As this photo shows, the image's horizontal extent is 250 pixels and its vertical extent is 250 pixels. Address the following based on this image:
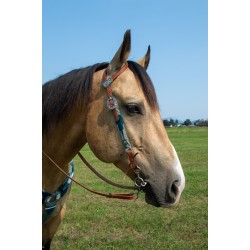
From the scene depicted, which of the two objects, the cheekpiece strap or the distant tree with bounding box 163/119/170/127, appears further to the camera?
the cheekpiece strap

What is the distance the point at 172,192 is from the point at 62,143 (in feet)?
3.00

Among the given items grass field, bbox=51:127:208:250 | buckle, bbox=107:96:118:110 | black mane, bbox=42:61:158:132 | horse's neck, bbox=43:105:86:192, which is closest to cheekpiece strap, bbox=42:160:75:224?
horse's neck, bbox=43:105:86:192

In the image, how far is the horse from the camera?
6.60ft

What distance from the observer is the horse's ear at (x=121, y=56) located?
1.98m

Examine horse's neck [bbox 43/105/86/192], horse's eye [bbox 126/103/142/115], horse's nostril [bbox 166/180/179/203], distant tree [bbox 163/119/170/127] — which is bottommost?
horse's nostril [bbox 166/180/179/203]

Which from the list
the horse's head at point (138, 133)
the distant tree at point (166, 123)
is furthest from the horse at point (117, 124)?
the distant tree at point (166, 123)

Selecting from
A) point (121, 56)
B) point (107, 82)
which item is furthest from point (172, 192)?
point (121, 56)

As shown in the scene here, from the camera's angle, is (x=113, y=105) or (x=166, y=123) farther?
(x=166, y=123)

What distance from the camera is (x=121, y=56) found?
6.81 ft

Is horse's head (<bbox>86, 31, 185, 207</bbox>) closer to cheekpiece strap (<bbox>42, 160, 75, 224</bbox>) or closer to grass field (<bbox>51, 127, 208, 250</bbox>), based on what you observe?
cheekpiece strap (<bbox>42, 160, 75, 224</bbox>)

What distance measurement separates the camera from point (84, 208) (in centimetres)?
602

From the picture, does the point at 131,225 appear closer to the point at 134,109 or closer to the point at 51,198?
the point at 51,198
